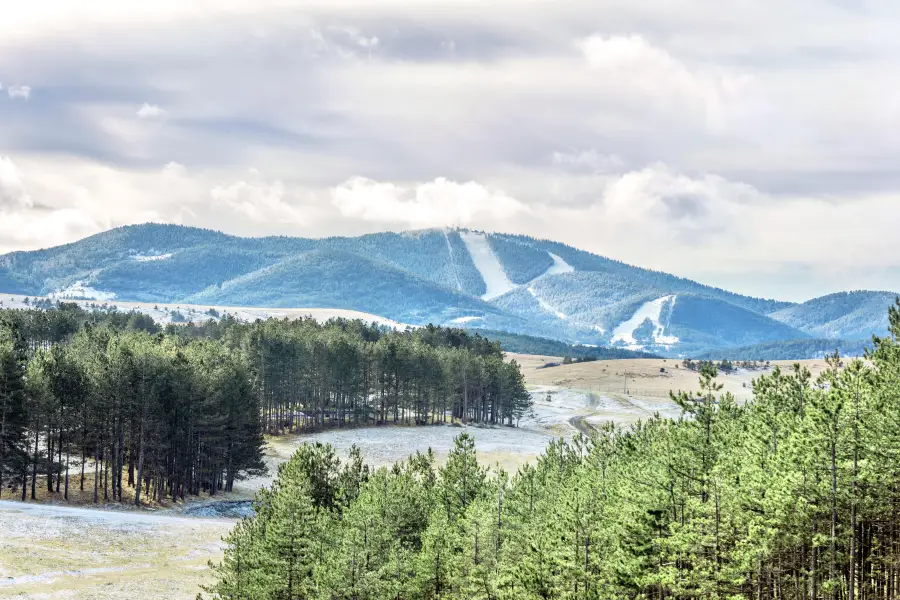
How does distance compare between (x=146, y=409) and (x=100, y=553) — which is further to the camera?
(x=146, y=409)

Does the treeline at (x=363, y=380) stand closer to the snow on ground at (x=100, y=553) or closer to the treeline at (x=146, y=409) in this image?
the treeline at (x=146, y=409)

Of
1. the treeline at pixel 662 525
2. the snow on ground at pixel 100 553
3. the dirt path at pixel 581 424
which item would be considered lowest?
the snow on ground at pixel 100 553

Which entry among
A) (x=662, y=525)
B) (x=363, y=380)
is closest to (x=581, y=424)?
(x=363, y=380)

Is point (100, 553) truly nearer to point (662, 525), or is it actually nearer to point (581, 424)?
point (662, 525)

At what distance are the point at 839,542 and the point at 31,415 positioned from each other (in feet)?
246

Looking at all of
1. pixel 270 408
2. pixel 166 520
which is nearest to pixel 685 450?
pixel 166 520

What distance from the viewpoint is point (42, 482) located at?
93.7 metres

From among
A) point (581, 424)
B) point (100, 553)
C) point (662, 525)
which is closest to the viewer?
point (662, 525)

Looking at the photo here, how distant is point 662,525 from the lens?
44.5 metres

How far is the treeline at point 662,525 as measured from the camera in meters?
40.1

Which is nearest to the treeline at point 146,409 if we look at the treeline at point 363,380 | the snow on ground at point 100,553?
the treeline at point 363,380

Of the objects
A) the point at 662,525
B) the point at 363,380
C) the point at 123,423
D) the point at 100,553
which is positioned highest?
the point at 363,380

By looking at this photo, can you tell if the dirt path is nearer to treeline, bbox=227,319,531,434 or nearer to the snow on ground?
treeline, bbox=227,319,531,434

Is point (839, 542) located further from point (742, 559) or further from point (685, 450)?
point (685, 450)
